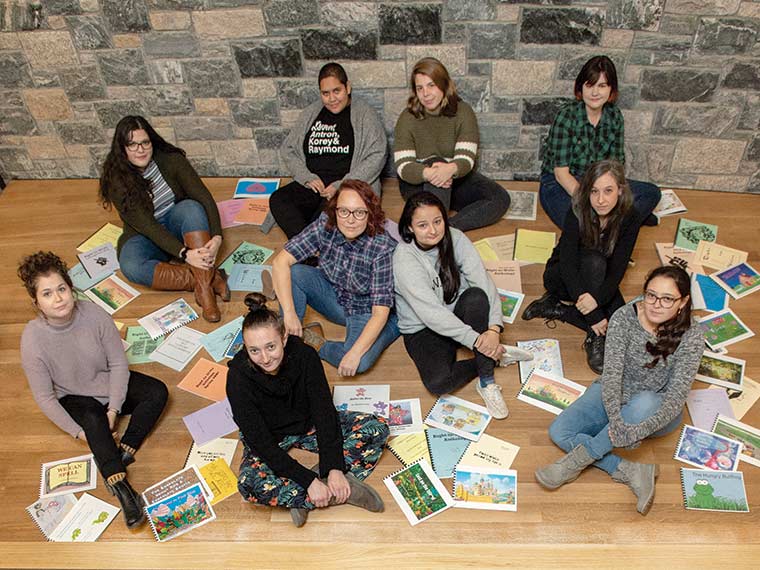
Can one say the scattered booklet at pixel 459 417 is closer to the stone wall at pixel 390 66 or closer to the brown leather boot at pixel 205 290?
the brown leather boot at pixel 205 290

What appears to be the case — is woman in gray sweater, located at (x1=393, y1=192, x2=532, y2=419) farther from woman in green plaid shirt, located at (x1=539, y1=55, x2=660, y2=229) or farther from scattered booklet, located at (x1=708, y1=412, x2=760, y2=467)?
scattered booklet, located at (x1=708, y1=412, x2=760, y2=467)

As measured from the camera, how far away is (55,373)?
7.77 ft

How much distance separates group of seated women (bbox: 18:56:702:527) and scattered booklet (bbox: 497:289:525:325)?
71 millimetres

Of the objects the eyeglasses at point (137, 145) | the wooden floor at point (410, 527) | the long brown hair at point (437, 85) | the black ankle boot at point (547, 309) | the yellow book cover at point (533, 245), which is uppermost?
the long brown hair at point (437, 85)

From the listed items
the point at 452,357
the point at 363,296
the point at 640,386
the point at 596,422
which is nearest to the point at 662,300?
the point at 640,386

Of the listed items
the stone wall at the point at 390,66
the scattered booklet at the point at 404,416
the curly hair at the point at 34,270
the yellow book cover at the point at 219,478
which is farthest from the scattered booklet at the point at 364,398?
the stone wall at the point at 390,66

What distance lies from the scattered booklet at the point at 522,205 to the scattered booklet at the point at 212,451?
77.2 inches

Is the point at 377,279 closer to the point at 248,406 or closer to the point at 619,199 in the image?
the point at 248,406

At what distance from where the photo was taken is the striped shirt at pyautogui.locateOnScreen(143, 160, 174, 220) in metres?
3.08

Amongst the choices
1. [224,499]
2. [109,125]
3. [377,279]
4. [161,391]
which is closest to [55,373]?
[161,391]

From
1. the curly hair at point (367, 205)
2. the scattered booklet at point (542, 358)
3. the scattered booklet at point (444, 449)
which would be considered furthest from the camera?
the scattered booklet at point (542, 358)

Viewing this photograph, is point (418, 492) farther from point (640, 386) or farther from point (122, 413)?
point (122, 413)

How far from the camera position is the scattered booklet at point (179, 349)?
113 inches

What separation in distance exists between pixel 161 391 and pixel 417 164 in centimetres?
171
